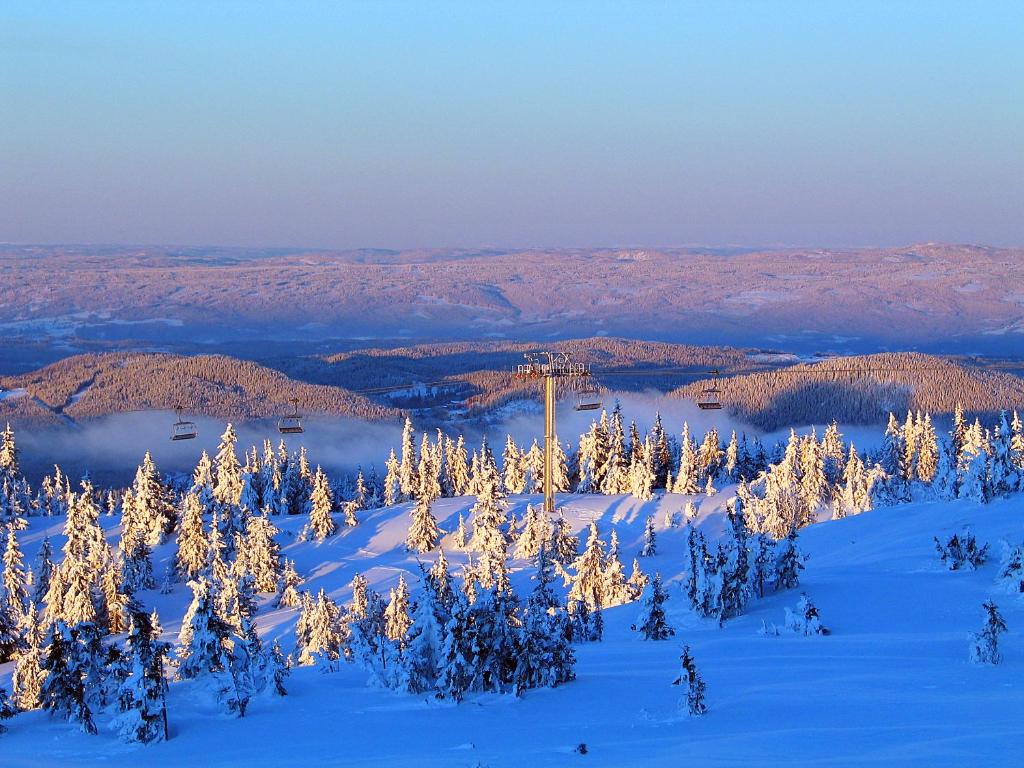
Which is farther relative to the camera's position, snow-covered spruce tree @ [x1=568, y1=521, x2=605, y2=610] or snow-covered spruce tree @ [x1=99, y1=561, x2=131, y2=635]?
snow-covered spruce tree @ [x1=99, y1=561, x2=131, y2=635]

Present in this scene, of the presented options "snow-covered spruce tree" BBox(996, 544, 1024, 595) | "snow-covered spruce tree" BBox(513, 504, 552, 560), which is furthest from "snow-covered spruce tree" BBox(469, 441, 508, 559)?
"snow-covered spruce tree" BBox(996, 544, 1024, 595)

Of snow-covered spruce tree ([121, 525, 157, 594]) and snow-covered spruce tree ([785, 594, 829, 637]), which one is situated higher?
snow-covered spruce tree ([785, 594, 829, 637])

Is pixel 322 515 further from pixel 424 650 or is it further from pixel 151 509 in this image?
pixel 424 650

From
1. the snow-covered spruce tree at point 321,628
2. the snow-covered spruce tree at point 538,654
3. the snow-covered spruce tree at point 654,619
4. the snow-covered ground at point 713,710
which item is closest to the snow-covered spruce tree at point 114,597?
the snow-covered spruce tree at point 321,628

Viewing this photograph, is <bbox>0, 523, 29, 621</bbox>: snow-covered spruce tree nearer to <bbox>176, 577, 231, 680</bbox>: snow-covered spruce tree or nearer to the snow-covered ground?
<bbox>176, 577, 231, 680</bbox>: snow-covered spruce tree

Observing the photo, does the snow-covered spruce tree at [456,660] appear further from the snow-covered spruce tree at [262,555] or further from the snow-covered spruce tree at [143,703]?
the snow-covered spruce tree at [262,555]

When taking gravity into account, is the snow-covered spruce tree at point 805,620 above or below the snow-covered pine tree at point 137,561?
above

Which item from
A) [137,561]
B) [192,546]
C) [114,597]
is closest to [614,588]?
[114,597]

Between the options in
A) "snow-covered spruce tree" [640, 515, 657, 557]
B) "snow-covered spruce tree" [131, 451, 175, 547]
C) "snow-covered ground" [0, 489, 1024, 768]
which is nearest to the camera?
"snow-covered ground" [0, 489, 1024, 768]
